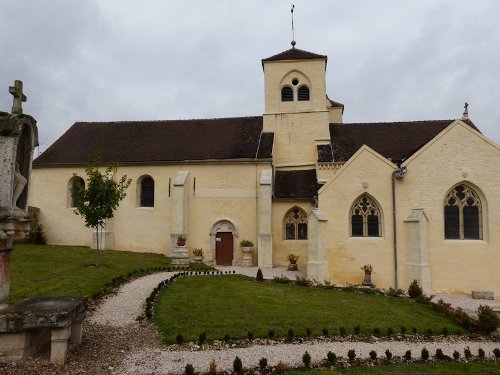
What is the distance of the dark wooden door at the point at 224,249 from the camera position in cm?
2383

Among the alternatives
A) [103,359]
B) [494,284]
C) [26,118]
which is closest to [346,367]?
[103,359]

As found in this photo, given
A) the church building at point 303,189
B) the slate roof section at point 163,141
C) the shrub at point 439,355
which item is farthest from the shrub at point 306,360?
the slate roof section at point 163,141

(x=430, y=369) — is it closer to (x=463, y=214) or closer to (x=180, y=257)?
(x=463, y=214)

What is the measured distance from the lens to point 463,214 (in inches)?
645

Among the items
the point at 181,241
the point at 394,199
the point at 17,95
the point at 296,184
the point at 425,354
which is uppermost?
the point at 17,95

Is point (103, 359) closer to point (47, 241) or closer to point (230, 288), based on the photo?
point (230, 288)

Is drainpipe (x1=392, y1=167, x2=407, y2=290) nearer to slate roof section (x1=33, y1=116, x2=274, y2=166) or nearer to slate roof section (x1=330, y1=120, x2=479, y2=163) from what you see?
slate roof section (x1=330, y1=120, x2=479, y2=163)

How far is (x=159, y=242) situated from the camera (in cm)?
2470

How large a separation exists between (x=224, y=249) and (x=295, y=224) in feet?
17.3

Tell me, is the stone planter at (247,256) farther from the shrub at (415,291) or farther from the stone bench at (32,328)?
the stone bench at (32,328)

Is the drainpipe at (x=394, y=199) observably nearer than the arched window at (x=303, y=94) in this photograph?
Yes

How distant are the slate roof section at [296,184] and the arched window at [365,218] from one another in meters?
5.16

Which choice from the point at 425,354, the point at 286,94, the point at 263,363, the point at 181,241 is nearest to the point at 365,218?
the point at 425,354

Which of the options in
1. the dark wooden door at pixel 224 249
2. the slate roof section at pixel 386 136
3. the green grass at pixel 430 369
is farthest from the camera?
the slate roof section at pixel 386 136
